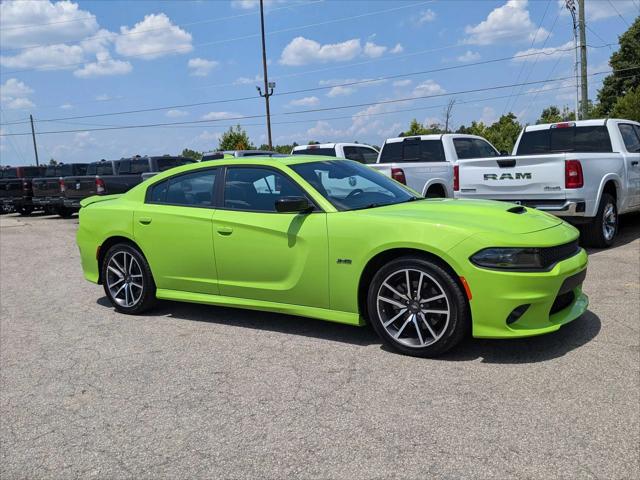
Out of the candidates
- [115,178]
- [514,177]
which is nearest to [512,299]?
[514,177]

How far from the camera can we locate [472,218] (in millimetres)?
4254

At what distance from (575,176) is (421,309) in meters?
4.70

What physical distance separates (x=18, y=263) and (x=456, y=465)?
9.33m

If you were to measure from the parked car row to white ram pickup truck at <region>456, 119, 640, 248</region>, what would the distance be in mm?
10817

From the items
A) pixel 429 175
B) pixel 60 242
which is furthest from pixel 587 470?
pixel 60 242

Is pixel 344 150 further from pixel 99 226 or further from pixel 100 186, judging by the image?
pixel 99 226

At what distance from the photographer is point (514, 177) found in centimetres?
828

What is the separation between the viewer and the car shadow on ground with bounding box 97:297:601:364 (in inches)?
162

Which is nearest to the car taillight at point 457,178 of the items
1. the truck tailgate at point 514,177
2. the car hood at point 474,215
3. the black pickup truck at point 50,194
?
the truck tailgate at point 514,177

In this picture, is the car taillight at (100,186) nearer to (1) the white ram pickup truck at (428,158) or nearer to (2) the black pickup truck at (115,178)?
(2) the black pickup truck at (115,178)

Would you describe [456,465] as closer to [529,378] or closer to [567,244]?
[529,378]

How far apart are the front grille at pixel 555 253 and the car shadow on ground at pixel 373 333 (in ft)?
2.20

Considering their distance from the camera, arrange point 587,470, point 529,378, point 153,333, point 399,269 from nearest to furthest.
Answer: point 587,470
point 529,378
point 399,269
point 153,333

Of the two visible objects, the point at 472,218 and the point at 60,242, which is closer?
the point at 472,218
